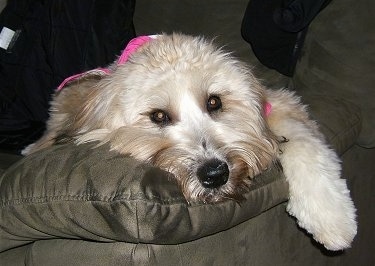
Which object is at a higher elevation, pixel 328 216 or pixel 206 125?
pixel 206 125

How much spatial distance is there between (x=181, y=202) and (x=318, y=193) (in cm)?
57

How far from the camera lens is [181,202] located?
148 cm

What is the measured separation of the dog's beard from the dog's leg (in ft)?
0.33

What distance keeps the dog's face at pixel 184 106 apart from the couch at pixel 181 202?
0.18m

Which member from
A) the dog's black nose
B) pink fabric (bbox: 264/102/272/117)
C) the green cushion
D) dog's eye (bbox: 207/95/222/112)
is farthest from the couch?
dog's eye (bbox: 207/95/222/112)

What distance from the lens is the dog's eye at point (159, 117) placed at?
2.04 metres

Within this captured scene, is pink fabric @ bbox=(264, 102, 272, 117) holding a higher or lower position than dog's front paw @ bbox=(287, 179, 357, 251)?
higher

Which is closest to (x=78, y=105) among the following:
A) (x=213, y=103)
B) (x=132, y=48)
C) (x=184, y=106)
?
(x=132, y=48)

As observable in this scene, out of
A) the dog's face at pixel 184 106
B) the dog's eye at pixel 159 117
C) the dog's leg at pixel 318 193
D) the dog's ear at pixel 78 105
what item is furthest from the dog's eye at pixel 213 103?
the dog's ear at pixel 78 105

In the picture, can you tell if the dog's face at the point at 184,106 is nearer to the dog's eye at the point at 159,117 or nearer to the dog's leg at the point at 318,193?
the dog's eye at the point at 159,117

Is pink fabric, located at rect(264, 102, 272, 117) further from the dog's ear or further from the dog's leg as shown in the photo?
the dog's ear

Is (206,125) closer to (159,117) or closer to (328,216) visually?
(159,117)

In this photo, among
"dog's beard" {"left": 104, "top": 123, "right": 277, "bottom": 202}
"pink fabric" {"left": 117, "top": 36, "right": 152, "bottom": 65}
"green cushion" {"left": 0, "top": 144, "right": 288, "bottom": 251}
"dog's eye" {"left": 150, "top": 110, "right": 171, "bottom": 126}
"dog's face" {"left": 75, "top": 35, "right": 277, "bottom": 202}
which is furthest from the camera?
"pink fabric" {"left": 117, "top": 36, "right": 152, "bottom": 65}

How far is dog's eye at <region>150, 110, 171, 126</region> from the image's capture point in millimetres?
2045
